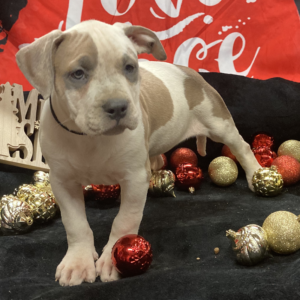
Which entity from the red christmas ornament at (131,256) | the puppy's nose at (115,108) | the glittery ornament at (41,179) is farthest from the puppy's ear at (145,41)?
the glittery ornament at (41,179)

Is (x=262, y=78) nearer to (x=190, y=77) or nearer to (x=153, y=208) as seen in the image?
(x=190, y=77)

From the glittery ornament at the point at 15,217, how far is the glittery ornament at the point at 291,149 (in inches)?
70.4

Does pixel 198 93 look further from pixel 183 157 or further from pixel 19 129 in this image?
pixel 19 129

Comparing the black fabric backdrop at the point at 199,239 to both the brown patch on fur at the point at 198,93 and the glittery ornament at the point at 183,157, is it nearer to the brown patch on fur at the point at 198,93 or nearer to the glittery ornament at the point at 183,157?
the glittery ornament at the point at 183,157

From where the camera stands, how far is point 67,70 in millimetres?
1471

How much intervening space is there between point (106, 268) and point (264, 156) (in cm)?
156

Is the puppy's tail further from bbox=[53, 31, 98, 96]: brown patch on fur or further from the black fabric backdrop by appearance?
bbox=[53, 31, 98, 96]: brown patch on fur

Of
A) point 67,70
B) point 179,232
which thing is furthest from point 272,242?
point 67,70

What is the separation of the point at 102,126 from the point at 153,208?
3.61 feet

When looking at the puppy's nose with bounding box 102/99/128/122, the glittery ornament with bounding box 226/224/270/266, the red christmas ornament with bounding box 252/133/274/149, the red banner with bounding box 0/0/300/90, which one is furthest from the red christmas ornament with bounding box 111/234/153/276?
the red banner with bounding box 0/0/300/90

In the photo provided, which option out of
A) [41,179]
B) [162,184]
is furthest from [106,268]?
[41,179]

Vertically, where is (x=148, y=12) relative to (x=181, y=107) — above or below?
above

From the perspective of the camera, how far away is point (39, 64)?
1.49 m

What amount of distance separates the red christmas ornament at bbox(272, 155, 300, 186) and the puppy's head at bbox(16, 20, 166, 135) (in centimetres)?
137
